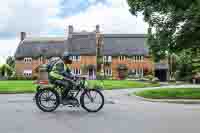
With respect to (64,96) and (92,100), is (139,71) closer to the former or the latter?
(92,100)

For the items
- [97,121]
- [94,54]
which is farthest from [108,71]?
[97,121]

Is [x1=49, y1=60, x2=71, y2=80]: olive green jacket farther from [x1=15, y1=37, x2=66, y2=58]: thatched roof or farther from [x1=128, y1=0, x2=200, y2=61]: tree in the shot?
[x1=15, y1=37, x2=66, y2=58]: thatched roof

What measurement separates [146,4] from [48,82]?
1428 centimetres

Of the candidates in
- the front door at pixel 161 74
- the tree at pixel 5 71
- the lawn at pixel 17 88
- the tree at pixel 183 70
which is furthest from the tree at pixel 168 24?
the tree at pixel 5 71

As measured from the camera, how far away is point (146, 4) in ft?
78.7

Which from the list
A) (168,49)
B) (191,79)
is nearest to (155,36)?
(168,49)

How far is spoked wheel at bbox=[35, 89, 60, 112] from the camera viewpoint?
11289mm

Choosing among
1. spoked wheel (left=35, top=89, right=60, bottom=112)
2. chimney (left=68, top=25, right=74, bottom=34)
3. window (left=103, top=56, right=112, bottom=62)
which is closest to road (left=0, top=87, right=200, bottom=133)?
spoked wheel (left=35, top=89, right=60, bottom=112)

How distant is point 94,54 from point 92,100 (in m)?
60.7

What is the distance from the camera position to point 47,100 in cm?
→ 1138

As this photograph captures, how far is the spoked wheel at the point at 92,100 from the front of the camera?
11.3 metres

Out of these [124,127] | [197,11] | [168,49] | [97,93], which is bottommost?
[124,127]

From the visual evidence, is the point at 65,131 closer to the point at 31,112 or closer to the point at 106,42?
the point at 31,112

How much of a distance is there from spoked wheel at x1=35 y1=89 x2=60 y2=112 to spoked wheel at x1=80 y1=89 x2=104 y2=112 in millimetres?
828
